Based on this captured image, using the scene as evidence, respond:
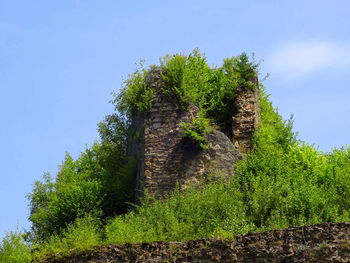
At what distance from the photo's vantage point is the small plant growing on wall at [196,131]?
84.1 feet

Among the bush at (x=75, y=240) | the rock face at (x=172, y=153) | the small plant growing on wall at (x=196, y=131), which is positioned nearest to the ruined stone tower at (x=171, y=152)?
the rock face at (x=172, y=153)

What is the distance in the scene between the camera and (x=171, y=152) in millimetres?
25719

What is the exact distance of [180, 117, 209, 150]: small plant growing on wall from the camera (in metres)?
25.6

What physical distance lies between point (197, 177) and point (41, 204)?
1096 cm

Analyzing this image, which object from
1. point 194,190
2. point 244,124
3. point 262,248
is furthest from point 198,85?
point 262,248

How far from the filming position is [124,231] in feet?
72.9

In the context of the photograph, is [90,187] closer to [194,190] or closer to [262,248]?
[194,190]

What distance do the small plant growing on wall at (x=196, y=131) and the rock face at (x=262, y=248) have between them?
683 centimetres

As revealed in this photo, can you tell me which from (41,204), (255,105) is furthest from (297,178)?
(41,204)

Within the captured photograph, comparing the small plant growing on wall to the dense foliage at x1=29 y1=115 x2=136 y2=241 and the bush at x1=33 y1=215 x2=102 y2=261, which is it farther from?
the bush at x1=33 y1=215 x2=102 y2=261

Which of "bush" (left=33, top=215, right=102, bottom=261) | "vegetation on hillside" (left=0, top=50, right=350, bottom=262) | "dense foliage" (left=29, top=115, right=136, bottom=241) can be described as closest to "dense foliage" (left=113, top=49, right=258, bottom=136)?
"vegetation on hillside" (left=0, top=50, right=350, bottom=262)

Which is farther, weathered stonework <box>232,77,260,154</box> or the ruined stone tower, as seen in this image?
weathered stonework <box>232,77,260,154</box>

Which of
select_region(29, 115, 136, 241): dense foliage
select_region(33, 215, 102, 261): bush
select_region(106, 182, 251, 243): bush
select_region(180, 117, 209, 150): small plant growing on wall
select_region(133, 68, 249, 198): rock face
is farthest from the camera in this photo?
select_region(29, 115, 136, 241): dense foliage

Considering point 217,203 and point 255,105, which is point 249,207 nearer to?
point 217,203
